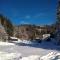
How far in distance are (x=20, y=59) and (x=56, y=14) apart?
8.75 ft

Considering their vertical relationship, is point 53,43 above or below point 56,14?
below

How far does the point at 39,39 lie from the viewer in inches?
236

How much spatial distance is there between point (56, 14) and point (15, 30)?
1271 mm

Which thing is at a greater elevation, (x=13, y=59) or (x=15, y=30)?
(x=15, y=30)

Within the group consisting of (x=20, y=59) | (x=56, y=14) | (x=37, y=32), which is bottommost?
(x=20, y=59)

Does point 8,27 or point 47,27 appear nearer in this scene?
point 47,27

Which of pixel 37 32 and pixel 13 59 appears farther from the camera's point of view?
pixel 37 32

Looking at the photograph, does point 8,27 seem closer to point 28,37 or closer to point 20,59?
point 28,37

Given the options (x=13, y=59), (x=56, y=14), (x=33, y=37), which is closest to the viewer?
(x=13, y=59)

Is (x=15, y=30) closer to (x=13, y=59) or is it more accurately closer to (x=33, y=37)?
(x=33, y=37)

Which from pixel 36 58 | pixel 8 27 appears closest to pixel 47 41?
pixel 8 27

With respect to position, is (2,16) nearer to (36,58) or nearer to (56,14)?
(56,14)

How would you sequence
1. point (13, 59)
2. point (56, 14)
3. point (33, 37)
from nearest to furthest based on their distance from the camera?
point (13, 59) < point (56, 14) < point (33, 37)

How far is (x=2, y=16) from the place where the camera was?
6.32m
